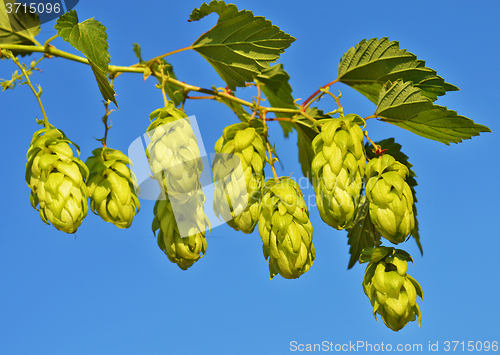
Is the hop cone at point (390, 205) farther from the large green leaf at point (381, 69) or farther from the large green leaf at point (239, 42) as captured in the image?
the large green leaf at point (239, 42)

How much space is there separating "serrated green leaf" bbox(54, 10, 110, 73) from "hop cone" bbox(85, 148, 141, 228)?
17.2 inches

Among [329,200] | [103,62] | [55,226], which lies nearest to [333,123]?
[329,200]

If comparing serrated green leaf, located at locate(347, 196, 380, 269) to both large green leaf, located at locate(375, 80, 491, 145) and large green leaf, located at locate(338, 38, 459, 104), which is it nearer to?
large green leaf, located at locate(375, 80, 491, 145)

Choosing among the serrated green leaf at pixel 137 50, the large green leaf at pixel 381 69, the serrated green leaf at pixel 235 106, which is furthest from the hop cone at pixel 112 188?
the serrated green leaf at pixel 137 50

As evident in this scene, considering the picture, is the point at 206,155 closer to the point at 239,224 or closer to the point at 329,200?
the point at 239,224

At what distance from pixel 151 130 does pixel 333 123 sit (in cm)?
80

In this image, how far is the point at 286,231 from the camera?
1882 mm

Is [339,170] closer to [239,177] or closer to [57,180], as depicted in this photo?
[239,177]

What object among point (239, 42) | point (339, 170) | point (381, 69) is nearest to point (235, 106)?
point (239, 42)

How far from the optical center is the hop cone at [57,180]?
6.14ft

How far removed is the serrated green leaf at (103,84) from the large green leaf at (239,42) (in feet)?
2.19

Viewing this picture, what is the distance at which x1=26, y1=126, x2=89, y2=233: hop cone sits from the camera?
1872mm

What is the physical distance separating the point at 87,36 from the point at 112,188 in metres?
0.72

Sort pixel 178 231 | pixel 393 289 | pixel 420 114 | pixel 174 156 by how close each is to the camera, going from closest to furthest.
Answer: pixel 174 156 → pixel 393 289 → pixel 178 231 → pixel 420 114
